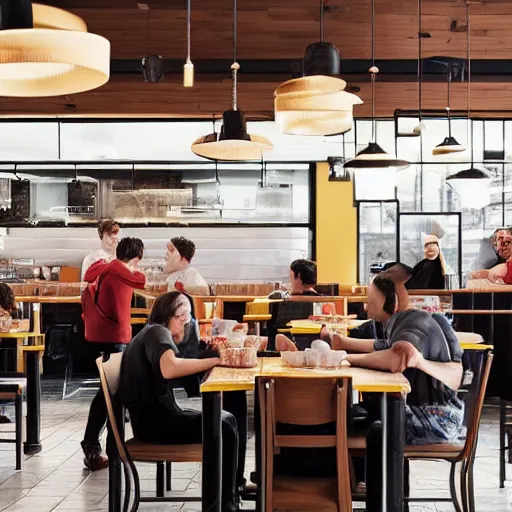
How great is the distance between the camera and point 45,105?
403 inches

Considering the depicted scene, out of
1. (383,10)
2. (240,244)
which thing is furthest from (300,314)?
(240,244)

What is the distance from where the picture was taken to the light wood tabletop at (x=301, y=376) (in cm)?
345

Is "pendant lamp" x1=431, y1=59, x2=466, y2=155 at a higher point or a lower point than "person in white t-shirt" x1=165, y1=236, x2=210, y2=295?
higher

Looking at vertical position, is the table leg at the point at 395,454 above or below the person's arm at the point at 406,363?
below

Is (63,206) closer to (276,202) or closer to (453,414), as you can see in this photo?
(276,202)

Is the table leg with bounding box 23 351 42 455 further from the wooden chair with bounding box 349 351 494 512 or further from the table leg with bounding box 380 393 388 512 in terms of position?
the table leg with bounding box 380 393 388 512

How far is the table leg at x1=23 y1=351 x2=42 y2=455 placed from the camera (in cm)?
611

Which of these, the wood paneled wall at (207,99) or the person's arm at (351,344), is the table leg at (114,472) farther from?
the wood paneled wall at (207,99)

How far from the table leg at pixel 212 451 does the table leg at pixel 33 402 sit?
2.70m

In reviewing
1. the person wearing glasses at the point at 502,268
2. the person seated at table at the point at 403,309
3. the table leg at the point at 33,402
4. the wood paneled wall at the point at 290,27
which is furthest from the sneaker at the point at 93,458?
the person wearing glasses at the point at 502,268

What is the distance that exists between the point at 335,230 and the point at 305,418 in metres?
10.2

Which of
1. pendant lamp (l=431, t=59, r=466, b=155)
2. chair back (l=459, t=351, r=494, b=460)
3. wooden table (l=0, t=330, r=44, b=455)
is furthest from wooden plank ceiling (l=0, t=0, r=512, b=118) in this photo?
chair back (l=459, t=351, r=494, b=460)

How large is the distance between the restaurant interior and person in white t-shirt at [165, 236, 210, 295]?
0.08ft

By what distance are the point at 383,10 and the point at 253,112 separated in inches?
149
